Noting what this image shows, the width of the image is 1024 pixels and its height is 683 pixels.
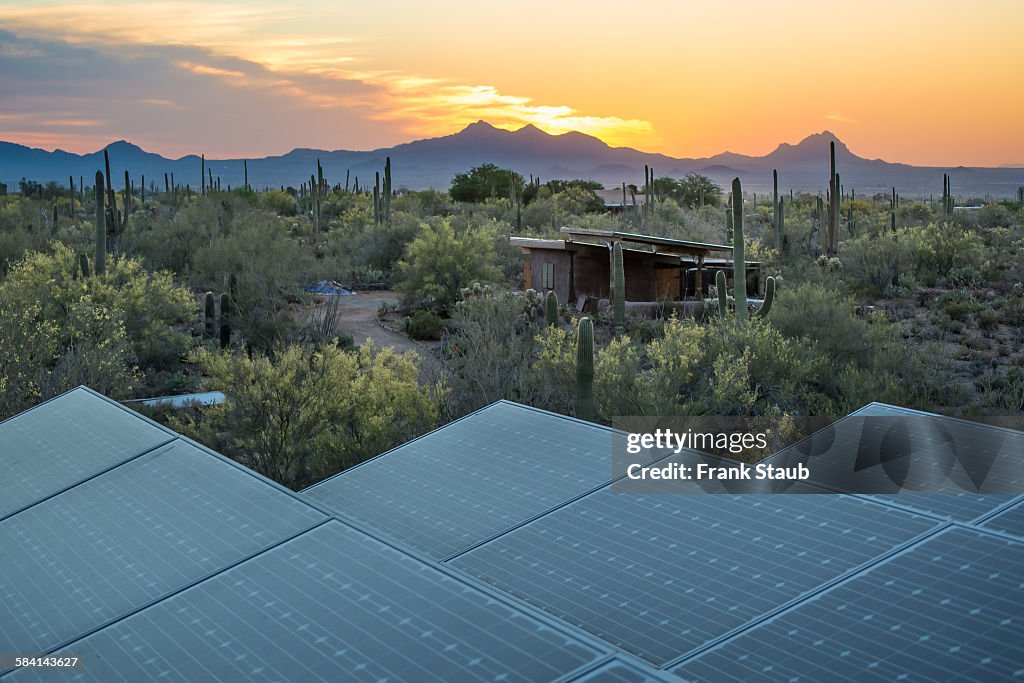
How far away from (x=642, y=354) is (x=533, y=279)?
13.5m

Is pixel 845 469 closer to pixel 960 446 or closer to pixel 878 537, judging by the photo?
pixel 960 446

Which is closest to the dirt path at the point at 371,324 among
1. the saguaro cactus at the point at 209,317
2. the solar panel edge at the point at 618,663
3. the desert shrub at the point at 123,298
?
the saguaro cactus at the point at 209,317

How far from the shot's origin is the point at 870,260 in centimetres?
3356

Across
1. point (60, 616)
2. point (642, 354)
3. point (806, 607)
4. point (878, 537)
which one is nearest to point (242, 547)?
point (60, 616)

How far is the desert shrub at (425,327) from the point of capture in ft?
93.2

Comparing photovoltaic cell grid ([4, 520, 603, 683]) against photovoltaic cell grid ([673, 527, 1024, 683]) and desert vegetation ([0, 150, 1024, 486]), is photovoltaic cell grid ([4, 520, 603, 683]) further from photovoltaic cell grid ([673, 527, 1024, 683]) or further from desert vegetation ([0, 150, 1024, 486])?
desert vegetation ([0, 150, 1024, 486])

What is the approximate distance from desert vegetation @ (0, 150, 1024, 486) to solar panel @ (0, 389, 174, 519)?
189 inches

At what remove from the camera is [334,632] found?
11.1 ft

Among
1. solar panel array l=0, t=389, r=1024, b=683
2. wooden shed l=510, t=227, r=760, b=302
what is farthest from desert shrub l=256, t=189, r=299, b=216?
solar panel array l=0, t=389, r=1024, b=683

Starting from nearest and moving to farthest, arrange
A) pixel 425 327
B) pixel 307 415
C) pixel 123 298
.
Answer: pixel 307 415, pixel 123 298, pixel 425 327

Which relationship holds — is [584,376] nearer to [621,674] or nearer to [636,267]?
[621,674]

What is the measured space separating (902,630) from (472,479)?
11.4 ft

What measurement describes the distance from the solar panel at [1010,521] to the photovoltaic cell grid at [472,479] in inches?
91.9

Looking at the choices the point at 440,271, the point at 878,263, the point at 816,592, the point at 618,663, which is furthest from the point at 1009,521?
the point at 878,263
